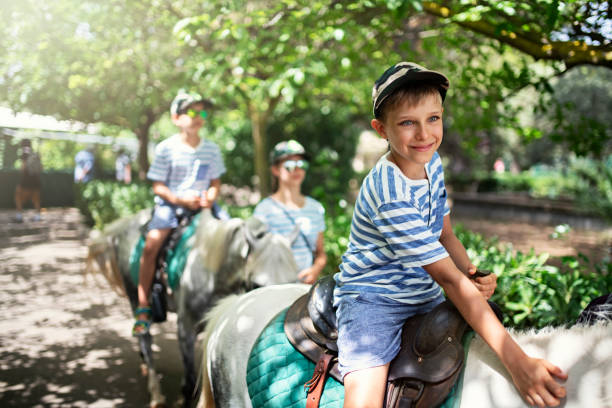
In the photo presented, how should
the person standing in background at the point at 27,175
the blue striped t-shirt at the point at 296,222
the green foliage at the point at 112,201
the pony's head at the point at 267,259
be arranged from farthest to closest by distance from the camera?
the person standing in background at the point at 27,175, the green foliage at the point at 112,201, the blue striped t-shirt at the point at 296,222, the pony's head at the point at 267,259

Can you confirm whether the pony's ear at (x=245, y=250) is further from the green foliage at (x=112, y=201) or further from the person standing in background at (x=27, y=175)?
the person standing in background at (x=27, y=175)

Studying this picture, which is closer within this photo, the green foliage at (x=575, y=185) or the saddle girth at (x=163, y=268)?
the saddle girth at (x=163, y=268)

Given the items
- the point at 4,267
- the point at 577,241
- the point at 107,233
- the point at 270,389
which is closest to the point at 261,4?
the point at 107,233

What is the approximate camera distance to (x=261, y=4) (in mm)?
7176

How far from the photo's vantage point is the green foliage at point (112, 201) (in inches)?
468

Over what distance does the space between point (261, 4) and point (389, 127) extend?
6.18m

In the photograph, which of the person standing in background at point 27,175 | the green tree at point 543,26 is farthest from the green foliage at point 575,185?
the person standing in background at point 27,175

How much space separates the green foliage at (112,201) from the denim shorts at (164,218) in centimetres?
764

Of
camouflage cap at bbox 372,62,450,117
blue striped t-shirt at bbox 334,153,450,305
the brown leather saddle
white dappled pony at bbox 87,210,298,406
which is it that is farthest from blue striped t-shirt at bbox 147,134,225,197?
camouflage cap at bbox 372,62,450,117

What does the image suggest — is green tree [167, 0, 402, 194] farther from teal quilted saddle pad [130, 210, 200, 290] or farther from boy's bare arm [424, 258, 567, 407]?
boy's bare arm [424, 258, 567, 407]

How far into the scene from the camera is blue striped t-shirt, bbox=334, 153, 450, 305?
1.66 metres

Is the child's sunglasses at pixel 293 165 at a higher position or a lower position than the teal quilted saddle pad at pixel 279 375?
higher

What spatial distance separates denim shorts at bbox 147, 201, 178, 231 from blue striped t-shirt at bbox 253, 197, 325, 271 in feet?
2.77

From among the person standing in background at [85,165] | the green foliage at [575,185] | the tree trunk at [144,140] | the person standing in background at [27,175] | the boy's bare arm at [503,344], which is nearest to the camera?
the boy's bare arm at [503,344]
